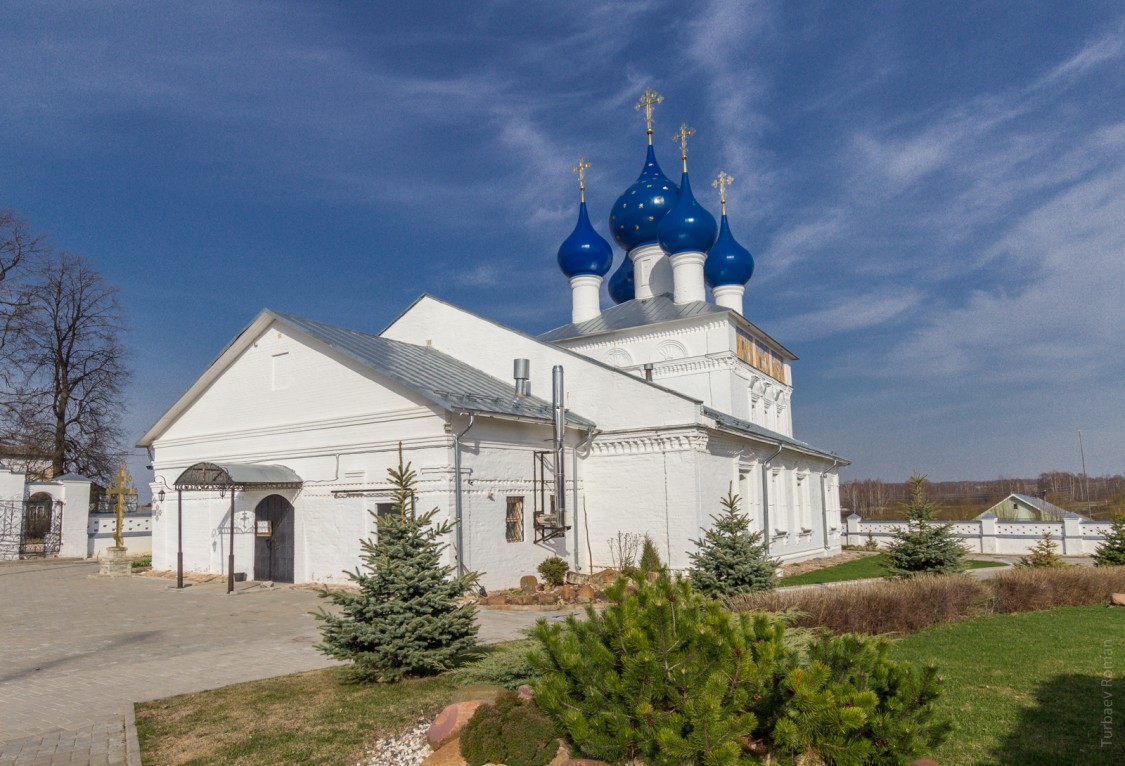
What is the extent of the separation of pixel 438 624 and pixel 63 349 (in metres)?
29.0

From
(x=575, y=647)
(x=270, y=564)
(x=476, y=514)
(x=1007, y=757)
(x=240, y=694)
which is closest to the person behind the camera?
(x=575, y=647)

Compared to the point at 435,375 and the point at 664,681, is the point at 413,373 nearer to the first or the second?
the point at 435,375

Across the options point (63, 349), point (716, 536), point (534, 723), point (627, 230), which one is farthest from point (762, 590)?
point (63, 349)

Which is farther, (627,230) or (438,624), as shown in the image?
(627,230)

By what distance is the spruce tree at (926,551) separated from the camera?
1321cm

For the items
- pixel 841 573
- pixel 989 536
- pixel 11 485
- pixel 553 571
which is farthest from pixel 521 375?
pixel 989 536

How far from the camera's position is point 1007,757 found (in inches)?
209

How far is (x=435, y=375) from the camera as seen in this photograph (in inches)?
672

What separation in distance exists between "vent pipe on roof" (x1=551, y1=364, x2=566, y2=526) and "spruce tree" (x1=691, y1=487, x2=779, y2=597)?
532cm

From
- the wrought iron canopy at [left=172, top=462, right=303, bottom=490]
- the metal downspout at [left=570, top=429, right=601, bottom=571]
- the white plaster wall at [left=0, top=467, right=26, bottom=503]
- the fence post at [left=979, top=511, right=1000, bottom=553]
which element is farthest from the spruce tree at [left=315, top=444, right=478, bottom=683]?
the fence post at [left=979, top=511, right=1000, bottom=553]

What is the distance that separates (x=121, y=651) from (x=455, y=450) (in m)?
6.20

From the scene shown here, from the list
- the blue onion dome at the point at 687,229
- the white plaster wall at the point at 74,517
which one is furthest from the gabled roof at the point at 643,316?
the white plaster wall at the point at 74,517

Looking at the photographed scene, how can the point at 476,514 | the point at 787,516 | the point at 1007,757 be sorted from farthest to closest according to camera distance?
the point at 787,516
the point at 476,514
the point at 1007,757

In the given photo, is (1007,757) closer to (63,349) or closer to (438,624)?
(438,624)
